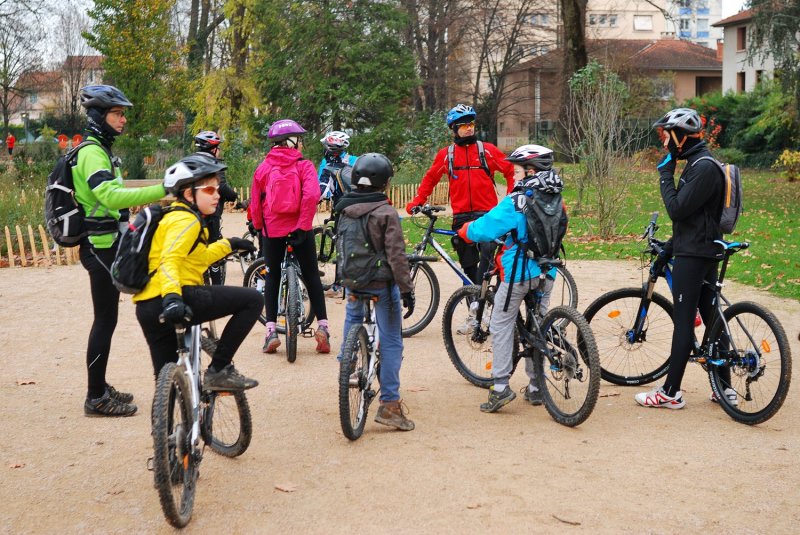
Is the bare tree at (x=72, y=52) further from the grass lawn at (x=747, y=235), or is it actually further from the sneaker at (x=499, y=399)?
the sneaker at (x=499, y=399)

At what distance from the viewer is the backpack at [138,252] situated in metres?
4.88

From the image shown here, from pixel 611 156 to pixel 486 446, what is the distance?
12.5 meters

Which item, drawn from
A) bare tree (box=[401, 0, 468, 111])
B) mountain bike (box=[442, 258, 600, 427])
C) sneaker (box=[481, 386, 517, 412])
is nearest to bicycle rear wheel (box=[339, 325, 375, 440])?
sneaker (box=[481, 386, 517, 412])

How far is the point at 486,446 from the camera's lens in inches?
223

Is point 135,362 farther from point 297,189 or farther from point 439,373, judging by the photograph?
point 439,373

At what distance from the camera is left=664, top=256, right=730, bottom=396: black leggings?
6.23 m

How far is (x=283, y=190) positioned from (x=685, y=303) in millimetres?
3503

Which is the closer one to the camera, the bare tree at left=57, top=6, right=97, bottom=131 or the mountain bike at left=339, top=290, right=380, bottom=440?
the mountain bike at left=339, top=290, right=380, bottom=440

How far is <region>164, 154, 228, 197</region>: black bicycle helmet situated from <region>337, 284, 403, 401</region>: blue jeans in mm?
1428

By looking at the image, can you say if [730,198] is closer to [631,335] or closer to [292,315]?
[631,335]

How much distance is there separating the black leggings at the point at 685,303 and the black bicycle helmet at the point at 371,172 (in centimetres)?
205

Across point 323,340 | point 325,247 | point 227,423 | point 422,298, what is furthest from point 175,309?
point 325,247

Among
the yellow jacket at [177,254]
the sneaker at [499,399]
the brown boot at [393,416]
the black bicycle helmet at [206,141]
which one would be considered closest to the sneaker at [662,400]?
the sneaker at [499,399]

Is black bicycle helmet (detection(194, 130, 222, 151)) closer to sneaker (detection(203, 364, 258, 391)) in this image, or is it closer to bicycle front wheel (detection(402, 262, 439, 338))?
bicycle front wheel (detection(402, 262, 439, 338))
